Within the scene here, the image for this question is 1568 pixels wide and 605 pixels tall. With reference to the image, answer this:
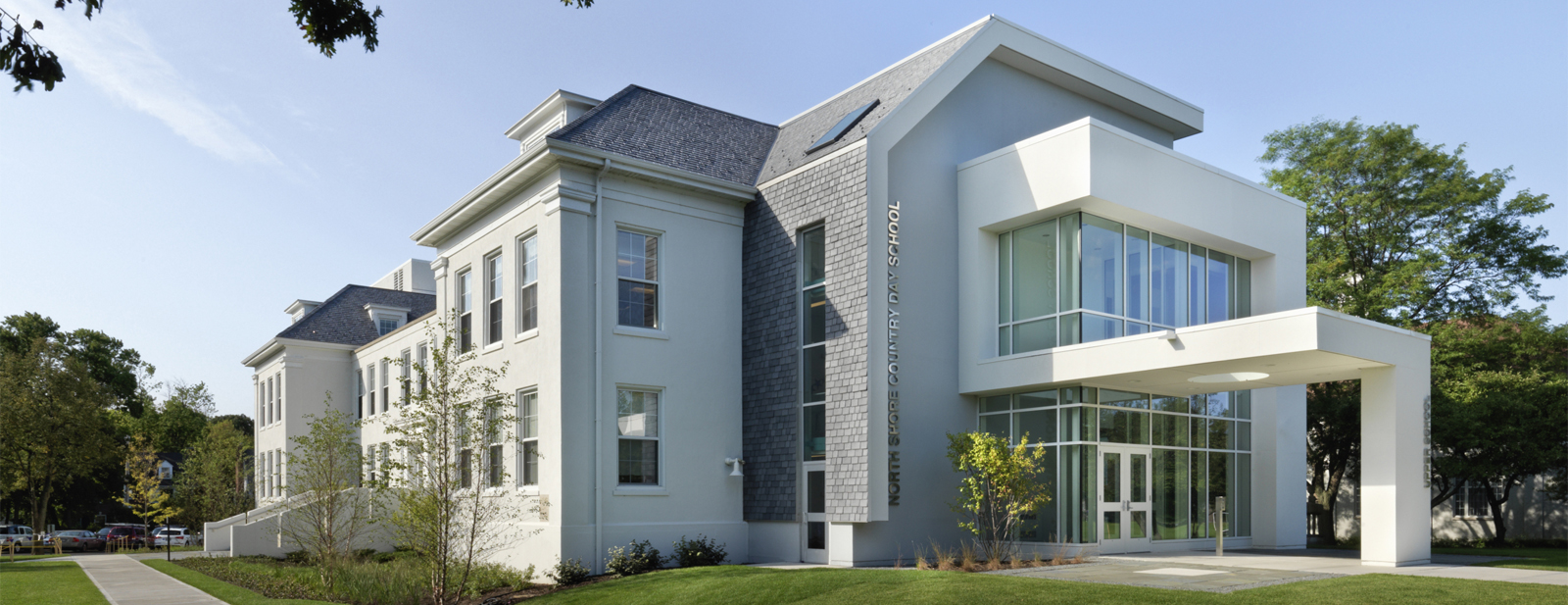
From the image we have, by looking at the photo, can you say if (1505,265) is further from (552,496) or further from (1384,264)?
(552,496)

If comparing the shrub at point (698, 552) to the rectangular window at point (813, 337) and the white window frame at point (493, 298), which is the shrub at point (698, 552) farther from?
the white window frame at point (493, 298)

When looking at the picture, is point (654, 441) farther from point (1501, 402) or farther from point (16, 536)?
point (16, 536)

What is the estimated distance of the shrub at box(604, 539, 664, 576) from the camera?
55.3ft

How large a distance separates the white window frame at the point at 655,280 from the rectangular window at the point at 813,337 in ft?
8.45

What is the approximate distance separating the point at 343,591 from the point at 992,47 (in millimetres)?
15066

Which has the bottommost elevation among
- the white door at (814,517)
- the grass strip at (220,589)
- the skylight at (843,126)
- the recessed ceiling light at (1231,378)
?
the grass strip at (220,589)

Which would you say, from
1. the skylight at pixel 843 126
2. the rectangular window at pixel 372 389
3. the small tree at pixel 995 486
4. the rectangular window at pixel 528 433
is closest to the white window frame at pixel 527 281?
the rectangular window at pixel 528 433

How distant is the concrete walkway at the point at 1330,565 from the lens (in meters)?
13.5

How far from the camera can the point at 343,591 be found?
16672mm

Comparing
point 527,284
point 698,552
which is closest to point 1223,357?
point 698,552

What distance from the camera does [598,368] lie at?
57.7 feet

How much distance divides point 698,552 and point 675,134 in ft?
27.1

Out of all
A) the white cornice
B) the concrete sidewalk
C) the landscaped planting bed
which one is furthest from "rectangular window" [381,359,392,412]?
the landscaped planting bed

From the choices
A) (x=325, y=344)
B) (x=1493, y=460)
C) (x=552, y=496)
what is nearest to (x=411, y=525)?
(x=552, y=496)
